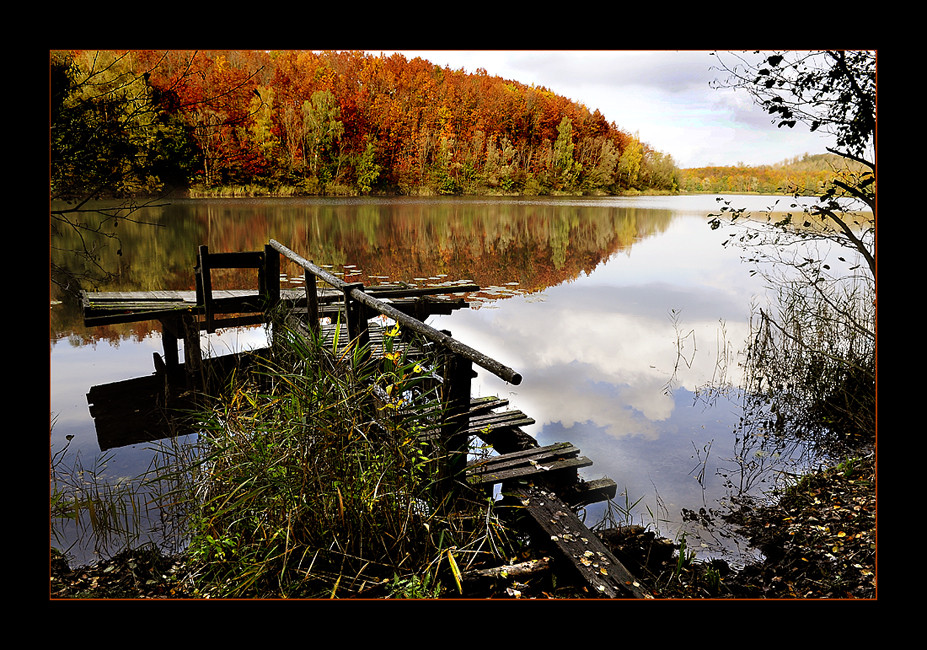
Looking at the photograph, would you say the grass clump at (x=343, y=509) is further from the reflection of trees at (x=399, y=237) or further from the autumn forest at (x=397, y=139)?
the autumn forest at (x=397, y=139)

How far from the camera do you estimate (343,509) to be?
3852mm

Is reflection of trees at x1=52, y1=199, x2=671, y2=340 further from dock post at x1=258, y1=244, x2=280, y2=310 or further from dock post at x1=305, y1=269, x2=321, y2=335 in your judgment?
dock post at x1=305, y1=269, x2=321, y2=335

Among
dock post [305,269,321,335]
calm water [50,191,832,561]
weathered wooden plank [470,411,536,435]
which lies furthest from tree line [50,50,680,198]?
weathered wooden plank [470,411,536,435]

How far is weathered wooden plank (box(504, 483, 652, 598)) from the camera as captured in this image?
365cm

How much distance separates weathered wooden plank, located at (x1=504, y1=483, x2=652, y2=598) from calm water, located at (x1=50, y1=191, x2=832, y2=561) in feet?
3.93

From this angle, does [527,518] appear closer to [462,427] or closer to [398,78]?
[462,427]

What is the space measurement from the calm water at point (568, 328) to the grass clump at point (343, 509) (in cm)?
193

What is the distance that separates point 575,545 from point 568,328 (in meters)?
11.5

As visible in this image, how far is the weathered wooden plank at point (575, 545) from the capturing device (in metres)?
3.65

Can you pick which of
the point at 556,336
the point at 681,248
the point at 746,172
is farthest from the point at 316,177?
the point at 746,172

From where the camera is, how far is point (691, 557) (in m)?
4.61

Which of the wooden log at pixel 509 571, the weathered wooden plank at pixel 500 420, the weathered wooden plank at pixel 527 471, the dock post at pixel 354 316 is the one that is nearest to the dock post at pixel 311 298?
the dock post at pixel 354 316

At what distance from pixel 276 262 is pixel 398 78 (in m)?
39.2

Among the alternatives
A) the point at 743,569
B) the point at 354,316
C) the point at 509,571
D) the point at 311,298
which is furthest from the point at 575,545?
the point at 311,298
